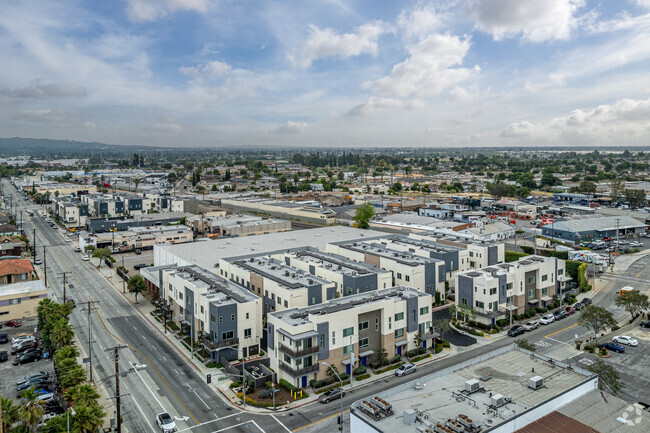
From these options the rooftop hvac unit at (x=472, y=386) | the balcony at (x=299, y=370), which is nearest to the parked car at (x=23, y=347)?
the balcony at (x=299, y=370)

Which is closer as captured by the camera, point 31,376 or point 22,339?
point 31,376

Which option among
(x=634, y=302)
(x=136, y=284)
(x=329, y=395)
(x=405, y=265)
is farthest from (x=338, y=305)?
(x=634, y=302)

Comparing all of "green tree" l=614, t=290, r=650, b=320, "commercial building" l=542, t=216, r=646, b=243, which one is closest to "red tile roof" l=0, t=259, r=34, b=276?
"green tree" l=614, t=290, r=650, b=320

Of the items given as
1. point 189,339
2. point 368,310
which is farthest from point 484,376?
point 189,339

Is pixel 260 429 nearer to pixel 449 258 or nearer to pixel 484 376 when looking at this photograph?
pixel 484 376

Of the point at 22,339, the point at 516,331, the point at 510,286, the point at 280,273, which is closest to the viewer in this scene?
the point at 22,339

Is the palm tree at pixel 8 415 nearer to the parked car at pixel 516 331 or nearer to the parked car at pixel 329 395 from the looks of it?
the parked car at pixel 329 395

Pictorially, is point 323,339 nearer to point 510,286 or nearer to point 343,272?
point 343,272

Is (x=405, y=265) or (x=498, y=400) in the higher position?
(x=405, y=265)

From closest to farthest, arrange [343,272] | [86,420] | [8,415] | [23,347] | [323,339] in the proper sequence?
1. [8,415]
2. [86,420]
3. [323,339]
4. [23,347]
5. [343,272]
